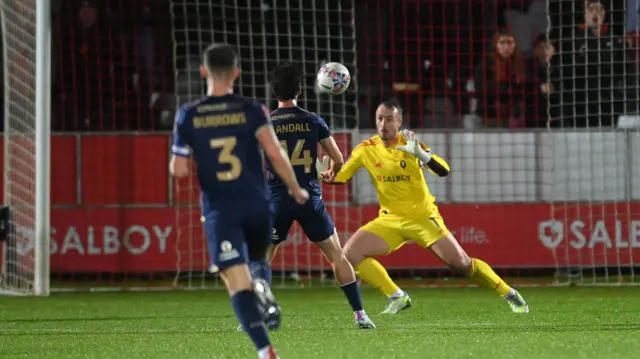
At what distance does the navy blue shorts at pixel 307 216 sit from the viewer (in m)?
8.95

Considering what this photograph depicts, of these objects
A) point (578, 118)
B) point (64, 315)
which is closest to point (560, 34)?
point (578, 118)

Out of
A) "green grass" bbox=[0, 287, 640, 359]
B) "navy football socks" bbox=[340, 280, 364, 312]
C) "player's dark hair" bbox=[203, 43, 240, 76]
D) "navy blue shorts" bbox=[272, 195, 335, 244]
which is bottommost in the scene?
"green grass" bbox=[0, 287, 640, 359]

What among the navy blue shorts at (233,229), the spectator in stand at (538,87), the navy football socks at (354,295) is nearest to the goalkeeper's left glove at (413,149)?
the navy football socks at (354,295)

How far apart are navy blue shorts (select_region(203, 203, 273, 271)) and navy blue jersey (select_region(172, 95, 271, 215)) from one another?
5 centimetres

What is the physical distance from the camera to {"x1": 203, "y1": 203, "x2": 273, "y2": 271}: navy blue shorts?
20.4 feet

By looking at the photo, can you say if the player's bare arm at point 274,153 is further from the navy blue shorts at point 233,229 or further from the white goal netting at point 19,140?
the white goal netting at point 19,140

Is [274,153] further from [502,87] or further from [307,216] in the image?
[502,87]

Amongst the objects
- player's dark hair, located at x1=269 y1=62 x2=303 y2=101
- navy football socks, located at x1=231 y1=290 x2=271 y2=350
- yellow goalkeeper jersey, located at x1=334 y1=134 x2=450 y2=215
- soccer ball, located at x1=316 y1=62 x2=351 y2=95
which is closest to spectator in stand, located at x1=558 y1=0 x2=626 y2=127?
yellow goalkeeper jersey, located at x1=334 y1=134 x2=450 y2=215

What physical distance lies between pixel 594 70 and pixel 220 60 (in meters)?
9.96

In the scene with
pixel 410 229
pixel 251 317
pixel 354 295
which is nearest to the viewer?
pixel 251 317

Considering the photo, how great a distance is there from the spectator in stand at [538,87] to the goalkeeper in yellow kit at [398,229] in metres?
5.67

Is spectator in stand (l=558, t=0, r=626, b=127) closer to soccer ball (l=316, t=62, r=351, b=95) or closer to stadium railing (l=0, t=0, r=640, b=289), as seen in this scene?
stadium railing (l=0, t=0, r=640, b=289)

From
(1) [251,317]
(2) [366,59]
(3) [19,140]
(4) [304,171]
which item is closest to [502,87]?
(2) [366,59]

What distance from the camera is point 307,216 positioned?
896cm
